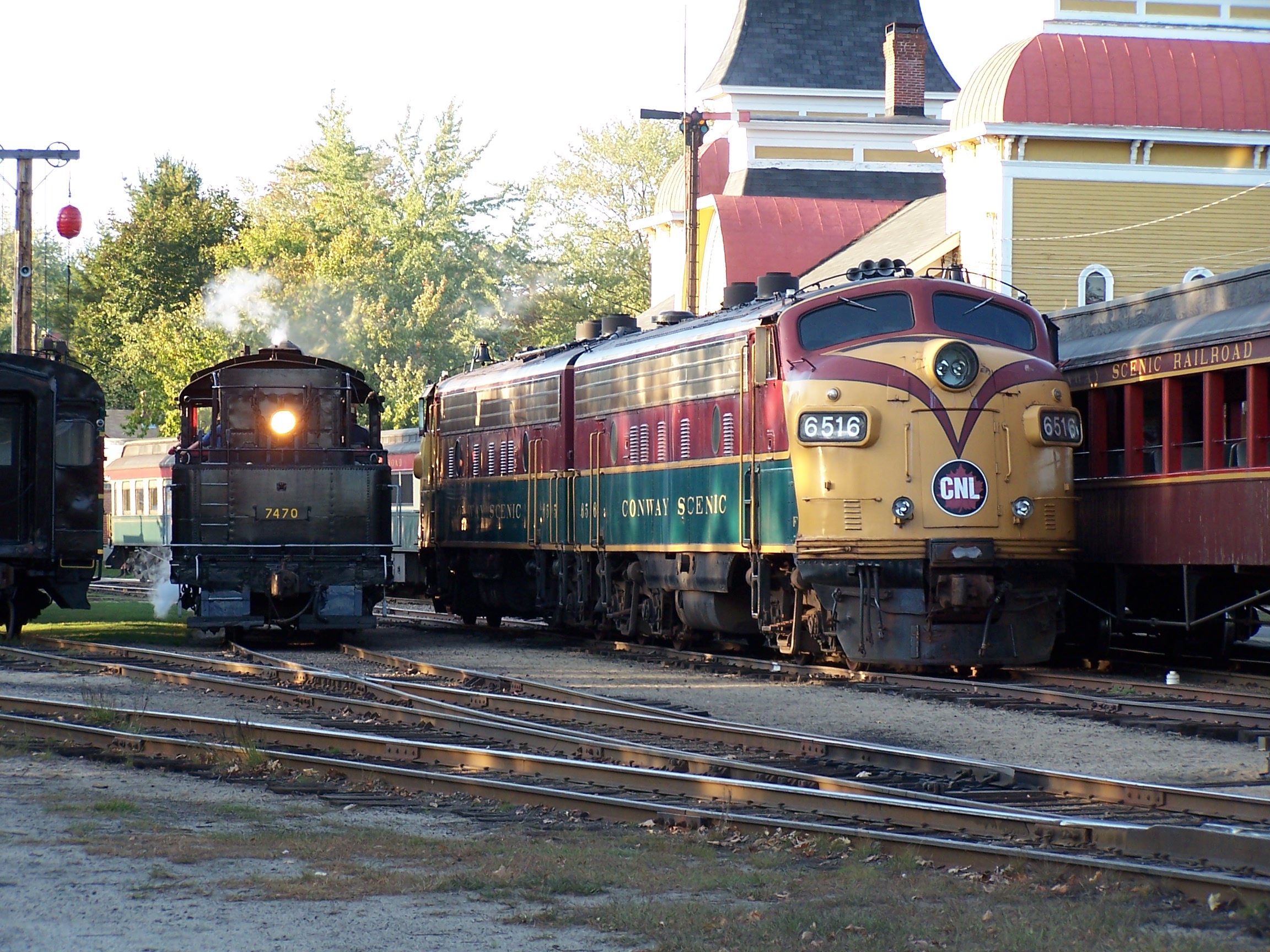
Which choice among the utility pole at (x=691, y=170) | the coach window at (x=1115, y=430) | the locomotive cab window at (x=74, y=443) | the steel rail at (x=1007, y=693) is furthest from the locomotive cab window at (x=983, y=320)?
the utility pole at (x=691, y=170)

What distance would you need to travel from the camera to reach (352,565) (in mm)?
20703

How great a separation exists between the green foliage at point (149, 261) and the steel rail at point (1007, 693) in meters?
59.6

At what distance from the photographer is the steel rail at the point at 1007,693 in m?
12.7

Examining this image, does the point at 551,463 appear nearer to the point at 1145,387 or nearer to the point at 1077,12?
the point at 1145,387

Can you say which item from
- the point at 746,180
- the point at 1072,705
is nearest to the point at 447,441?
the point at 1072,705

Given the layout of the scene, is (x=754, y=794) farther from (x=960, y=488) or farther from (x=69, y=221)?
(x=69, y=221)

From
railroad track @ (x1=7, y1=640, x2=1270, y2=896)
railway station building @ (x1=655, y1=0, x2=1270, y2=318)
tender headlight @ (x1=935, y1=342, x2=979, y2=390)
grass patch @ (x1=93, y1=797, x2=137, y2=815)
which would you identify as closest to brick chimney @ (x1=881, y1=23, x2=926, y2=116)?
railway station building @ (x1=655, y1=0, x2=1270, y2=318)

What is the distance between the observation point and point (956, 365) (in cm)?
1555

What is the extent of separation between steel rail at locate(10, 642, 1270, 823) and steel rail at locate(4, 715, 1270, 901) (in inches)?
42.9

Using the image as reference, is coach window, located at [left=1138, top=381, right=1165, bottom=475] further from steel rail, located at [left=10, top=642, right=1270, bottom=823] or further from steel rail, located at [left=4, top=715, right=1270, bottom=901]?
steel rail, located at [left=4, top=715, right=1270, bottom=901]

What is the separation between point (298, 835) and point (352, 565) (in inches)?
480

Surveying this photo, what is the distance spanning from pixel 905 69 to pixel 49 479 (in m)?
34.0

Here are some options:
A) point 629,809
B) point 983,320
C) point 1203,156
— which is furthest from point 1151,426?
point 1203,156

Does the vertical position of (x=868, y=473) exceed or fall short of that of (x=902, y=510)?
it exceeds it
